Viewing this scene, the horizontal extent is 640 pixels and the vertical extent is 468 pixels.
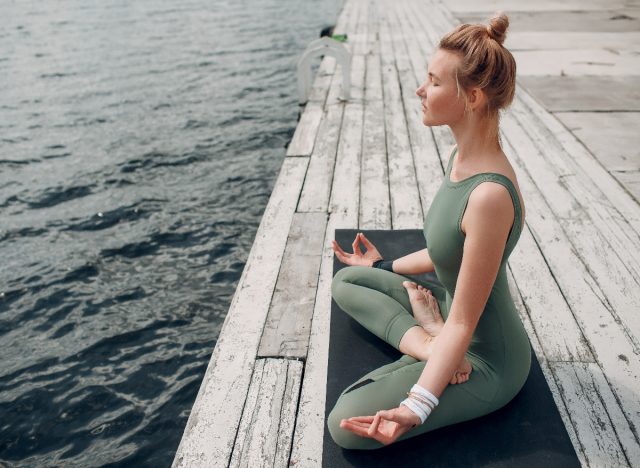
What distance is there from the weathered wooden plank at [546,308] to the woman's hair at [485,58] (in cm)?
171

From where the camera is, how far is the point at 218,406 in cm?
287

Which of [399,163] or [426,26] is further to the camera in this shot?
[426,26]

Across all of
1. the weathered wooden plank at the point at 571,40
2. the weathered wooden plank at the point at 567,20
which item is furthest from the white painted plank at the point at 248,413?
the weathered wooden plank at the point at 567,20

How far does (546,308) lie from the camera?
3.57 meters

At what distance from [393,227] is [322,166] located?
1638mm

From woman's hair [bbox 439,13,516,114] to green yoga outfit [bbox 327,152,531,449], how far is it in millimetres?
360

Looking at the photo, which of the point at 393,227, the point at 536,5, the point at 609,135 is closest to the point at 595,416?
the point at 393,227

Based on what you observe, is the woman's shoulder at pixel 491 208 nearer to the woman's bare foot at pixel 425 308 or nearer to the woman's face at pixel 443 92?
the woman's face at pixel 443 92

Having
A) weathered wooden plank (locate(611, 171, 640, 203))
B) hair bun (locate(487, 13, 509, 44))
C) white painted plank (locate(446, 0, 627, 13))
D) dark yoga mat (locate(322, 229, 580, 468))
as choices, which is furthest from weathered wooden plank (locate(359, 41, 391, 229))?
white painted plank (locate(446, 0, 627, 13))

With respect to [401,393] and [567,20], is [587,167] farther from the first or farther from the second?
[567,20]

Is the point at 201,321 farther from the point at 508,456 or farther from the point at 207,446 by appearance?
the point at 508,456

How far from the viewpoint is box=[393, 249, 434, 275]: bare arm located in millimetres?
3203

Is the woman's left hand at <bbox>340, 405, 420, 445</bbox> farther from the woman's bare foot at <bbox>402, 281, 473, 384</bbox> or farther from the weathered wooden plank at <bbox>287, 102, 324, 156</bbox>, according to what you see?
the weathered wooden plank at <bbox>287, 102, 324, 156</bbox>

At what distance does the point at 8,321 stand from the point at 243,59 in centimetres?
1072
